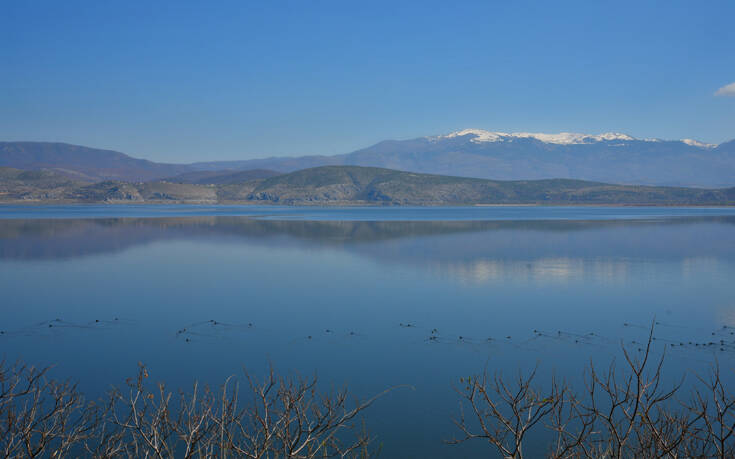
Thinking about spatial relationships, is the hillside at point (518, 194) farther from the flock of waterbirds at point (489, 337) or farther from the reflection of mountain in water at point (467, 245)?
the flock of waterbirds at point (489, 337)

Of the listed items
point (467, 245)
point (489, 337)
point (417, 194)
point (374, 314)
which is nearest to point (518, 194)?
point (417, 194)

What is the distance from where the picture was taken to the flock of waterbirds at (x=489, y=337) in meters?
15.9

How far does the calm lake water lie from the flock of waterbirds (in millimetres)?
95

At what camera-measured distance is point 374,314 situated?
20.0 meters

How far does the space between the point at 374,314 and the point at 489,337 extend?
461 cm

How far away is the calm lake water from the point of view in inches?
533

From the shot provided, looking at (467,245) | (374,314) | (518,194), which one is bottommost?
(374,314)

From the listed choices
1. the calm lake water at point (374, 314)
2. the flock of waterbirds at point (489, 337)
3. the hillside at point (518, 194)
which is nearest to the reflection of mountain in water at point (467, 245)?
the calm lake water at point (374, 314)

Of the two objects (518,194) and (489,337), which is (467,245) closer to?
(489,337)

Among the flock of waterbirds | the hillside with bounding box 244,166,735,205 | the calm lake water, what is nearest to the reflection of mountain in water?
the calm lake water

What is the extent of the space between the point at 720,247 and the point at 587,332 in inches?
1239

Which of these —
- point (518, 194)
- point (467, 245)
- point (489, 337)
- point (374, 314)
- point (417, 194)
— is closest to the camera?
point (489, 337)

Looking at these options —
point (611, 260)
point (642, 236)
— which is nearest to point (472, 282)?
point (611, 260)

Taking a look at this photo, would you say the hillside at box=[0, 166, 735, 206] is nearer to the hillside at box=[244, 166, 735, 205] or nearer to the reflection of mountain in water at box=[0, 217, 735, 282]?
the hillside at box=[244, 166, 735, 205]
